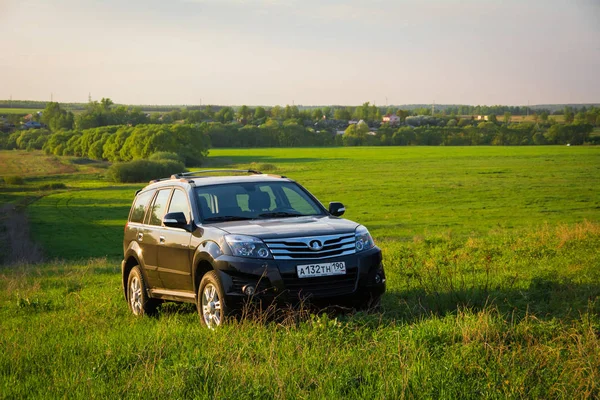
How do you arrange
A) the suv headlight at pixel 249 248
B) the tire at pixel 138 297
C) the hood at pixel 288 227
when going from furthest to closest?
the tire at pixel 138 297 → the hood at pixel 288 227 → the suv headlight at pixel 249 248

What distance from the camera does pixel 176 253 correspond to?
382 inches

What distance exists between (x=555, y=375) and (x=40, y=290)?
11073 millimetres

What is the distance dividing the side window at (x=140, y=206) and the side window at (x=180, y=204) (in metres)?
0.88

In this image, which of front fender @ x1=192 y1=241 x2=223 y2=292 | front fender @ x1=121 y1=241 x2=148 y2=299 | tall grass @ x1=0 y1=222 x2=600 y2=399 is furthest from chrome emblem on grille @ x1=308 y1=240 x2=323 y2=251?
front fender @ x1=121 y1=241 x2=148 y2=299

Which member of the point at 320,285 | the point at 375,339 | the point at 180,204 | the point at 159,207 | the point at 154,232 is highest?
the point at 180,204

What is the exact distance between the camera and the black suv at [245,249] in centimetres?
838

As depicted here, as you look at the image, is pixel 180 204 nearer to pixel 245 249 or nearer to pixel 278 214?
→ pixel 278 214

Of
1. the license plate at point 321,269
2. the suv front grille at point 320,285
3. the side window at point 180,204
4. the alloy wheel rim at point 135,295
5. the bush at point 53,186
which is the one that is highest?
the side window at point 180,204

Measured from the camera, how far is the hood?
28.2 ft

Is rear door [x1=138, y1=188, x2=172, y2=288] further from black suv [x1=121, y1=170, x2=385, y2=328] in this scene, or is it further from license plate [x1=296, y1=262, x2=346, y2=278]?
license plate [x1=296, y1=262, x2=346, y2=278]

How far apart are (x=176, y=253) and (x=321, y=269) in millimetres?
2099

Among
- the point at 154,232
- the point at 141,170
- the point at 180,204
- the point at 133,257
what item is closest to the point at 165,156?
the point at 141,170

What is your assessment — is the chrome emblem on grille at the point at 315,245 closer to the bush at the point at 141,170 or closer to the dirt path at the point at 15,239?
the dirt path at the point at 15,239

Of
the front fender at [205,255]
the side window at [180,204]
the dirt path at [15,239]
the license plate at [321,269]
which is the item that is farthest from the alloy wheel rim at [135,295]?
the dirt path at [15,239]
